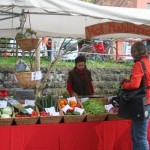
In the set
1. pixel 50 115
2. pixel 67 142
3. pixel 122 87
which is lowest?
pixel 67 142

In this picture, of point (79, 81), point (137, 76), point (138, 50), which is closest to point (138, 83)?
point (137, 76)

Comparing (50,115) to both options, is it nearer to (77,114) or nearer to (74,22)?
(77,114)

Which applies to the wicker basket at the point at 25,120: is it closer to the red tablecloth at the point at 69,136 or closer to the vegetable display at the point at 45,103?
the red tablecloth at the point at 69,136

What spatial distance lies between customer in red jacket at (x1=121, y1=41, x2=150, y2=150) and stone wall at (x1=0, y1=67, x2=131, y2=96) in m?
6.15

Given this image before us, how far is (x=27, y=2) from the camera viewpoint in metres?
3.89

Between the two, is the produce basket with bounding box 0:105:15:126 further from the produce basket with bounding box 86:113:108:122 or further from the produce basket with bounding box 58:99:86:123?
the produce basket with bounding box 86:113:108:122

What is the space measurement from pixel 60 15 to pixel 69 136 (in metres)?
2.89

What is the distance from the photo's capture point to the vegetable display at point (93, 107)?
4.97 meters

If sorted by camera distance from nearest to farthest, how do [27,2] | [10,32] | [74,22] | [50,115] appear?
[27,2] < [50,115] < [74,22] < [10,32]

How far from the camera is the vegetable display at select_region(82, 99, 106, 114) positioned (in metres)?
4.97

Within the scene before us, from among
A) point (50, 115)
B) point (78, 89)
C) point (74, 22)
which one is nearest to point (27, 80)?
point (50, 115)

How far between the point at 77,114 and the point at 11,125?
88cm

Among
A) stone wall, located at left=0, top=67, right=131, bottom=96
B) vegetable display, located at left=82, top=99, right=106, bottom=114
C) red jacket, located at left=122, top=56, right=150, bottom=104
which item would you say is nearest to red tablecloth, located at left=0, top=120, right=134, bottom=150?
vegetable display, located at left=82, top=99, right=106, bottom=114

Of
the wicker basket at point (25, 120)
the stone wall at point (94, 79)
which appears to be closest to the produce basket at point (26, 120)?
the wicker basket at point (25, 120)
